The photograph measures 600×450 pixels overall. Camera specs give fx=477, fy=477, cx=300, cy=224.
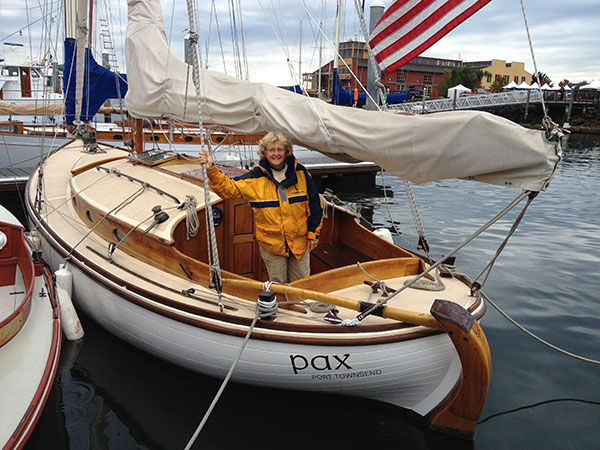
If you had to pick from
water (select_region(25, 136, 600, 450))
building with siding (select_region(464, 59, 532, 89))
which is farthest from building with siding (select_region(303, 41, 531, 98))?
water (select_region(25, 136, 600, 450))

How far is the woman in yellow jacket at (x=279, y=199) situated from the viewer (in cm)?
432

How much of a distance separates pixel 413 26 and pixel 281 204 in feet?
6.74

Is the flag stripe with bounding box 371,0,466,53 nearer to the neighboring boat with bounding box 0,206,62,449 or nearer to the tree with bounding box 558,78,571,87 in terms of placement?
the neighboring boat with bounding box 0,206,62,449

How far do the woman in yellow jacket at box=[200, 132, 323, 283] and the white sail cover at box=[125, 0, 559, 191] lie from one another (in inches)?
10.4

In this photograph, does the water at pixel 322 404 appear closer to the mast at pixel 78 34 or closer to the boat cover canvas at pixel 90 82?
the mast at pixel 78 34

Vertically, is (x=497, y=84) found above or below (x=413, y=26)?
above

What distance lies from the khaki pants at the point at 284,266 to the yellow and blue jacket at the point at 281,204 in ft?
0.33

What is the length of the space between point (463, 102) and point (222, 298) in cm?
4250

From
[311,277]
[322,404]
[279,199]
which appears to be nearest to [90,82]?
[279,199]

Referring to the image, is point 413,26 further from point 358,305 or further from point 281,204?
point 358,305

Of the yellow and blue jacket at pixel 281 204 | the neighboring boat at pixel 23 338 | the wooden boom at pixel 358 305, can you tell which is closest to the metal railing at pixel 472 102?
the neighboring boat at pixel 23 338

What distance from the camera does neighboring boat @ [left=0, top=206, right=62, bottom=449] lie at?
371cm

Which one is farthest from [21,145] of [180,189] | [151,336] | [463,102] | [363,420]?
[463,102]

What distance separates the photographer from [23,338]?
4730mm
